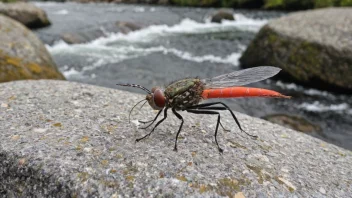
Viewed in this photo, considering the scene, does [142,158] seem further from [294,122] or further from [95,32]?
[95,32]

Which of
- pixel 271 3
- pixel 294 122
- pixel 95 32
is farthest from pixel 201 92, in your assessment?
pixel 271 3

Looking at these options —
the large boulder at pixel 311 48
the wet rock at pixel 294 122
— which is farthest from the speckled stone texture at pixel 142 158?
the large boulder at pixel 311 48

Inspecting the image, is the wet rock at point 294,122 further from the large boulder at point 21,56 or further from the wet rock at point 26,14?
the wet rock at point 26,14

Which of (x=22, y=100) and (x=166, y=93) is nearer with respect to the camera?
(x=166, y=93)

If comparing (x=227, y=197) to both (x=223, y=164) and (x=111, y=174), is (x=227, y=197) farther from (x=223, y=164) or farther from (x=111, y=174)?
(x=111, y=174)

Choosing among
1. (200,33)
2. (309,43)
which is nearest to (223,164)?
(309,43)
